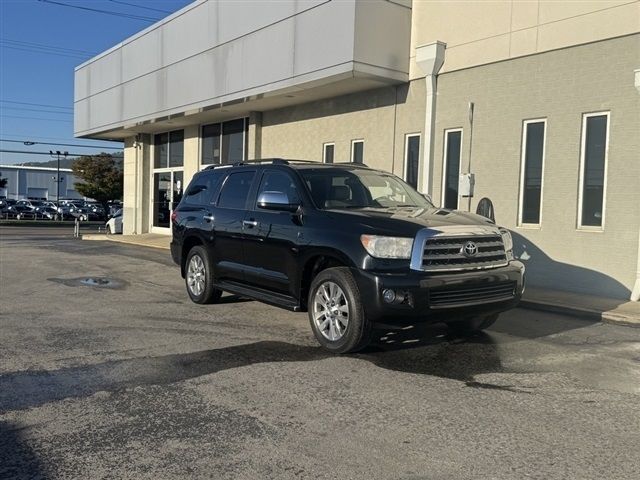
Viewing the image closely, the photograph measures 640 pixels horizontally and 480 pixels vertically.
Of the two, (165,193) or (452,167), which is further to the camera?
(165,193)

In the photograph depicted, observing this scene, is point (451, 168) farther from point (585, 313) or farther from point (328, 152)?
point (585, 313)

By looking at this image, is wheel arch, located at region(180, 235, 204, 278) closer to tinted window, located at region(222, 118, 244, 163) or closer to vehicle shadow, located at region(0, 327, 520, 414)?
vehicle shadow, located at region(0, 327, 520, 414)

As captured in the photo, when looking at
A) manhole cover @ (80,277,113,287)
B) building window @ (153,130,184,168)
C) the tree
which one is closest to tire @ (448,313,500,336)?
manhole cover @ (80,277,113,287)

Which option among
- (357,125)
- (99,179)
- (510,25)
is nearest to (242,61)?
(357,125)

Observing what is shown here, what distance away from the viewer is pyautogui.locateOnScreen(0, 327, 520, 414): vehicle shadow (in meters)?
5.11

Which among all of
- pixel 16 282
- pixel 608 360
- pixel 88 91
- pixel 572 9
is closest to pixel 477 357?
pixel 608 360

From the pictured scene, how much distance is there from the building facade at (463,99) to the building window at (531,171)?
26 mm

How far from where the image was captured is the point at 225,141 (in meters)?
20.5

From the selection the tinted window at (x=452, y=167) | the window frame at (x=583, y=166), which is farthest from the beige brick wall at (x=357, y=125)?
the window frame at (x=583, y=166)

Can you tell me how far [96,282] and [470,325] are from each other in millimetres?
7468

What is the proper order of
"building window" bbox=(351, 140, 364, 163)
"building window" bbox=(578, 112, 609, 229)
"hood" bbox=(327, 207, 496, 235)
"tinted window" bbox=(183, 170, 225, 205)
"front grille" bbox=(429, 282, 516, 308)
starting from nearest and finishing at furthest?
"front grille" bbox=(429, 282, 516, 308)
"hood" bbox=(327, 207, 496, 235)
"tinted window" bbox=(183, 170, 225, 205)
"building window" bbox=(578, 112, 609, 229)
"building window" bbox=(351, 140, 364, 163)

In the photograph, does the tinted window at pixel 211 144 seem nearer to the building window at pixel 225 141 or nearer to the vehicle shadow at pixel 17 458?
the building window at pixel 225 141

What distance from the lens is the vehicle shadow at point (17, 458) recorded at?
11.6 feet

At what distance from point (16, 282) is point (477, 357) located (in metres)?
8.97
